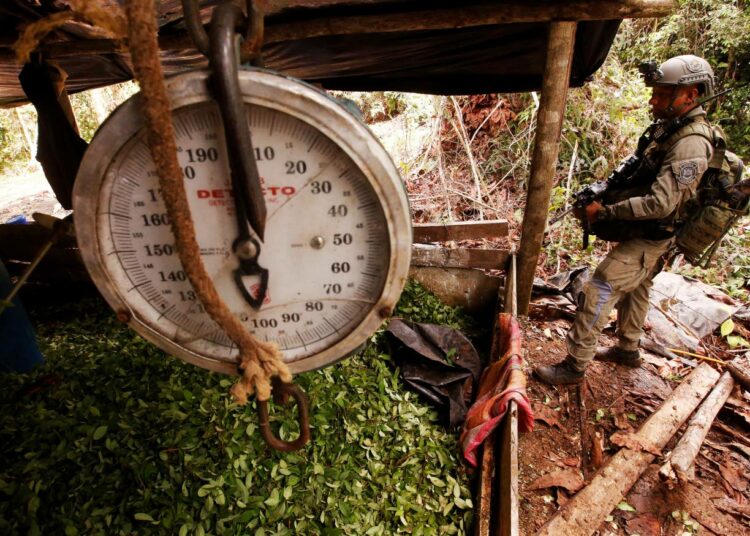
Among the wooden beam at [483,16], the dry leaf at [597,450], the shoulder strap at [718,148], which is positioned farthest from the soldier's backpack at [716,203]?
the wooden beam at [483,16]

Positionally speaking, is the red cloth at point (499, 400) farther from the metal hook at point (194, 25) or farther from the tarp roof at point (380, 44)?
the metal hook at point (194, 25)

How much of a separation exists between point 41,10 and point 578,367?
12.5 feet

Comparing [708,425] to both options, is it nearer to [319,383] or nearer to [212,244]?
[319,383]

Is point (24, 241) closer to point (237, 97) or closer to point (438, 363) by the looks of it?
point (438, 363)

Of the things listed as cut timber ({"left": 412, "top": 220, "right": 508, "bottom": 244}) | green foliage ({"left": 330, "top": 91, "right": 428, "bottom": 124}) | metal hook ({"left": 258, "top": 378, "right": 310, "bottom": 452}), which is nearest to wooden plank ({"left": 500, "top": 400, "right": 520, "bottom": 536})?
metal hook ({"left": 258, "top": 378, "right": 310, "bottom": 452})

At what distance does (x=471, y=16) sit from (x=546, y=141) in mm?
1282

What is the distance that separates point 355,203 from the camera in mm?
878

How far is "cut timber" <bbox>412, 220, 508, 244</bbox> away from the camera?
142 inches

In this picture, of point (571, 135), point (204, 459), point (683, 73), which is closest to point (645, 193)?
point (683, 73)

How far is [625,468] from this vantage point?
249 centimetres

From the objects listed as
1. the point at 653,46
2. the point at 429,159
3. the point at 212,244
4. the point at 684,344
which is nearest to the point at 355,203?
the point at 212,244

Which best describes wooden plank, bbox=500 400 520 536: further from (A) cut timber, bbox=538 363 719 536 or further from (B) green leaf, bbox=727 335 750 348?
(B) green leaf, bbox=727 335 750 348

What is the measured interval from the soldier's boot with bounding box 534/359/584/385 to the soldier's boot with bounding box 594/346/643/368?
1.71ft

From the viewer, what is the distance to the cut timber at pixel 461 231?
3.62 m
